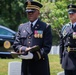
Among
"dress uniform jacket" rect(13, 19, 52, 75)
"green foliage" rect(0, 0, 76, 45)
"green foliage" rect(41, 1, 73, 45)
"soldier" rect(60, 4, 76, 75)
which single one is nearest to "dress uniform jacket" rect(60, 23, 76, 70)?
"soldier" rect(60, 4, 76, 75)

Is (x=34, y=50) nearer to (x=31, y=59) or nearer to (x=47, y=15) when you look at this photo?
(x=31, y=59)

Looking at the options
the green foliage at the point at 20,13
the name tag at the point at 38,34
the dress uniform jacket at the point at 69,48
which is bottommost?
the green foliage at the point at 20,13

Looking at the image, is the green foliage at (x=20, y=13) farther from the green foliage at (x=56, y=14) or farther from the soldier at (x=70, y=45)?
the soldier at (x=70, y=45)

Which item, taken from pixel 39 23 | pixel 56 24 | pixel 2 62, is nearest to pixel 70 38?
pixel 39 23

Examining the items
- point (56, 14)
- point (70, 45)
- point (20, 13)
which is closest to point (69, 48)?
point (70, 45)

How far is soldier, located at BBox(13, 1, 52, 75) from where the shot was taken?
212 inches

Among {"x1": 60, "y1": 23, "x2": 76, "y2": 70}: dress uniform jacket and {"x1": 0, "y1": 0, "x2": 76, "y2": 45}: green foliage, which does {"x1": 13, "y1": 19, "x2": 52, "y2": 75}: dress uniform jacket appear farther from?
{"x1": 0, "y1": 0, "x2": 76, "y2": 45}: green foliage

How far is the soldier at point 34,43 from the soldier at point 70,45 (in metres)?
0.88

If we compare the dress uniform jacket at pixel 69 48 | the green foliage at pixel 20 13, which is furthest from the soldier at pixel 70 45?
the green foliage at pixel 20 13

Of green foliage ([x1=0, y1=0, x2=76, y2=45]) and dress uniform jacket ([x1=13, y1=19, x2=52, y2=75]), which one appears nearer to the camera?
dress uniform jacket ([x1=13, y1=19, x2=52, y2=75])

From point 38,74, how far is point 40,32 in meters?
0.63

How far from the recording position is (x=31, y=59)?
17.7 feet

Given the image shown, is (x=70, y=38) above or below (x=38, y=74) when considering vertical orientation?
above

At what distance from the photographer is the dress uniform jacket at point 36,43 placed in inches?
213
